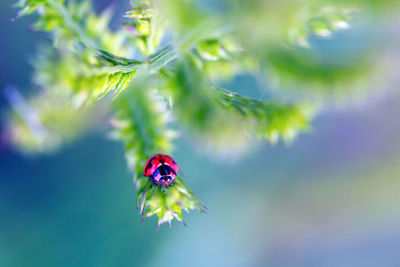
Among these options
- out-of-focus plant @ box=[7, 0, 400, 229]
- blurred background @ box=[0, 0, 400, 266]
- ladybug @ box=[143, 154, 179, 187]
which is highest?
blurred background @ box=[0, 0, 400, 266]

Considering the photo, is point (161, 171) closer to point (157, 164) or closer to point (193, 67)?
point (157, 164)

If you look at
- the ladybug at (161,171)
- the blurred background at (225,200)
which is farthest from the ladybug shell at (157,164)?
the blurred background at (225,200)

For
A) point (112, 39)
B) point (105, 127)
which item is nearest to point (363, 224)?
point (105, 127)

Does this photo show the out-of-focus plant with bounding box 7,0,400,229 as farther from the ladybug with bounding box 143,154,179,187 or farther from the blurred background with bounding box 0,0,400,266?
the blurred background with bounding box 0,0,400,266

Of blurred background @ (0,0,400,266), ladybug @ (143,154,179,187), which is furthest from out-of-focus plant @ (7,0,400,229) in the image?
blurred background @ (0,0,400,266)

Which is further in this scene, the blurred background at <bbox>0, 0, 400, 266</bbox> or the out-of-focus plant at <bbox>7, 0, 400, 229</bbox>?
the blurred background at <bbox>0, 0, 400, 266</bbox>

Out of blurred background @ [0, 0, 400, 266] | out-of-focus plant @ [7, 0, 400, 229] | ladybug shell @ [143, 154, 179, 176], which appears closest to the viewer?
out-of-focus plant @ [7, 0, 400, 229]

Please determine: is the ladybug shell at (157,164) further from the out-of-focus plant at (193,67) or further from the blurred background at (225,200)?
the blurred background at (225,200)

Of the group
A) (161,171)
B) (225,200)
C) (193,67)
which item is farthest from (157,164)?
(225,200)
